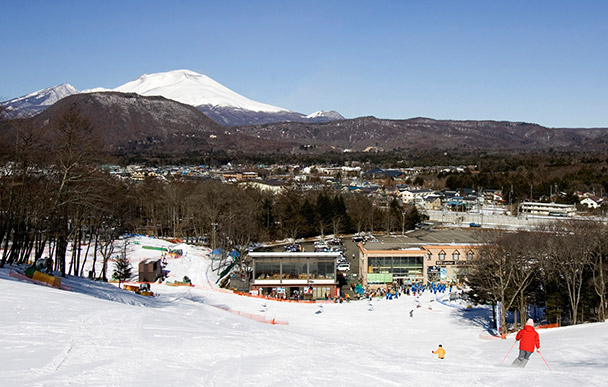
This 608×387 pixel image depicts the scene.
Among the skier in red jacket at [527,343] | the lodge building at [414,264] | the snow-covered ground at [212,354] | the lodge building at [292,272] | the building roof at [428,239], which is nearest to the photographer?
the snow-covered ground at [212,354]

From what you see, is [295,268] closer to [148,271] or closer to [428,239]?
[148,271]

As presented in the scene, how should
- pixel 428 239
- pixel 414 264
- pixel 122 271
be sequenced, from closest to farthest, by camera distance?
pixel 122 271
pixel 414 264
pixel 428 239

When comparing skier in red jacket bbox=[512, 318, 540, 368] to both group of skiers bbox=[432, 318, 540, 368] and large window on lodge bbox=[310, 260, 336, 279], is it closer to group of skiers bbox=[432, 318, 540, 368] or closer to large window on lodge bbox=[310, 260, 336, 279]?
group of skiers bbox=[432, 318, 540, 368]

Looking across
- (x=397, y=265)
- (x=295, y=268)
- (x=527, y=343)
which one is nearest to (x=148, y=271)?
(x=295, y=268)

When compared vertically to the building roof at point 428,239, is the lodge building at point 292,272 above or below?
below

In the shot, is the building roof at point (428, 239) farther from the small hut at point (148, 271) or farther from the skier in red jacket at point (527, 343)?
the skier in red jacket at point (527, 343)

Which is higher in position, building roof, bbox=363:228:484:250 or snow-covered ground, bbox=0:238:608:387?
building roof, bbox=363:228:484:250

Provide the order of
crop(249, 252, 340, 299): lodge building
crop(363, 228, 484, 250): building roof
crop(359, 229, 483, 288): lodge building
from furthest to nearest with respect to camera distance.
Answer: crop(363, 228, 484, 250): building roof, crop(359, 229, 483, 288): lodge building, crop(249, 252, 340, 299): lodge building

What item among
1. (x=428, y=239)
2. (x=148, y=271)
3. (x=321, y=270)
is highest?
(x=428, y=239)

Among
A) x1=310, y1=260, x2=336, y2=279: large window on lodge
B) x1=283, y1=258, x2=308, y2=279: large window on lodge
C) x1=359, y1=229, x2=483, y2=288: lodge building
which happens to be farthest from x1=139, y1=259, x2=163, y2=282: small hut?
x1=359, y1=229, x2=483, y2=288: lodge building

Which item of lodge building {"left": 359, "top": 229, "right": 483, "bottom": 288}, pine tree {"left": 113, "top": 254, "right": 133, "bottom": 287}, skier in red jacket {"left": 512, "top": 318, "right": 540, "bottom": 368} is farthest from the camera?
lodge building {"left": 359, "top": 229, "right": 483, "bottom": 288}

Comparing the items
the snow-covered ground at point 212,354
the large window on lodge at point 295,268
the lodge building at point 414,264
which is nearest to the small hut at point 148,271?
the large window on lodge at point 295,268

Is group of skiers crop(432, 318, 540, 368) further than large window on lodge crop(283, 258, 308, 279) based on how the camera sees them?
No
